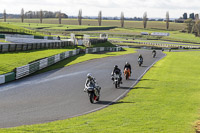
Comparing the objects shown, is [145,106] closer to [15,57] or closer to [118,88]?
[118,88]

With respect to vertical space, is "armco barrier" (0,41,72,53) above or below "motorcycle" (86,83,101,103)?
above

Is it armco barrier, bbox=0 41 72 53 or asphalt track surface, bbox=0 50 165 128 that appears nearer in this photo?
asphalt track surface, bbox=0 50 165 128

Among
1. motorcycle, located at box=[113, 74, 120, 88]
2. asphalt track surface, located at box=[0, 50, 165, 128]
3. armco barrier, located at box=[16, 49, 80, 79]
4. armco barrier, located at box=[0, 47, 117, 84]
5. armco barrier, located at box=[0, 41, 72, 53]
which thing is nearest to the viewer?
asphalt track surface, located at box=[0, 50, 165, 128]

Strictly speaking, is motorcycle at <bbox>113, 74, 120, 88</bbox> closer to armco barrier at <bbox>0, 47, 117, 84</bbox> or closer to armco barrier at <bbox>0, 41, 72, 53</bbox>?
armco barrier at <bbox>0, 47, 117, 84</bbox>

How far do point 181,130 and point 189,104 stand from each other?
22.8 ft

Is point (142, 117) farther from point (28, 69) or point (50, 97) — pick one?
point (28, 69)

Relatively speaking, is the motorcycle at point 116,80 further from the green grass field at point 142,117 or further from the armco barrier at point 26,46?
the armco barrier at point 26,46

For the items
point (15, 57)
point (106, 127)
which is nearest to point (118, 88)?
point (106, 127)

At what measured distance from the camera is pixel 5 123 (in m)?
15.8

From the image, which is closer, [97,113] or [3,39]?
[97,113]

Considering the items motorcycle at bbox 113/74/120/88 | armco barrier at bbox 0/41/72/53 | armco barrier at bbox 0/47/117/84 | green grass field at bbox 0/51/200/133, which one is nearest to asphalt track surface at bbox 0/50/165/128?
motorcycle at bbox 113/74/120/88

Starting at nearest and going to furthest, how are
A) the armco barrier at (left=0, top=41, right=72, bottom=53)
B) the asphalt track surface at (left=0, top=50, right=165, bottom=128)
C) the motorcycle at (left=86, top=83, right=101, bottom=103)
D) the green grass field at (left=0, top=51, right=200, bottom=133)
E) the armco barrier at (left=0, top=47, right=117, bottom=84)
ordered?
the green grass field at (left=0, top=51, right=200, bottom=133) → the asphalt track surface at (left=0, top=50, right=165, bottom=128) → the motorcycle at (left=86, top=83, right=101, bottom=103) → the armco barrier at (left=0, top=47, right=117, bottom=84) → the armco barrier at (left=0, top=41, right=72, bottom=53)

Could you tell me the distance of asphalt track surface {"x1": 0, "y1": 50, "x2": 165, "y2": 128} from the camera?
57.0 feet

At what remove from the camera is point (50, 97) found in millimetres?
23000
